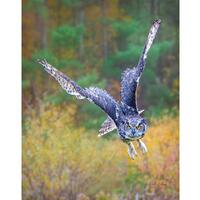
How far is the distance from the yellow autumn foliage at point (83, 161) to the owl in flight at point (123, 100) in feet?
0.21

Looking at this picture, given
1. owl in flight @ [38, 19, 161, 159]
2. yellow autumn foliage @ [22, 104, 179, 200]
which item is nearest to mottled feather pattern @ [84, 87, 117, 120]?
owl in flight @ [38, 19, 161, 159]

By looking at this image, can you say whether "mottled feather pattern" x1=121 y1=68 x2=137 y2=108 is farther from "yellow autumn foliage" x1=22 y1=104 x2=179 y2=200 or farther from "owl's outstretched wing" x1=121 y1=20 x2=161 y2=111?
"yellow autumn foliage" x1=22 y1=104 x2=179 y2=200

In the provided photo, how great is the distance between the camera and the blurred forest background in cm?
362

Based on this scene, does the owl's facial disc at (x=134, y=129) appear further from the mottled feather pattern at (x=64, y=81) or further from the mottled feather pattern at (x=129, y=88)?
the mottled feather pattern at (x=64, y=81)

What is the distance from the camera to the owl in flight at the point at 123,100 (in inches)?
141

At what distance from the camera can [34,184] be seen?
3629mm

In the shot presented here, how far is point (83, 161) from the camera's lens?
3.65 meters

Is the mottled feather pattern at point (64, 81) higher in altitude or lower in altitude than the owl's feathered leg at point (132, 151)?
higher

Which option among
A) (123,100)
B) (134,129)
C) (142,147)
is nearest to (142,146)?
(142,147)

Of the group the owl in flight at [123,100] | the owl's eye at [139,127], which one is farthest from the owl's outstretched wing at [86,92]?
the owl's eye at [139,127]

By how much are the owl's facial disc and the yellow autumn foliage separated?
0.20 ft
